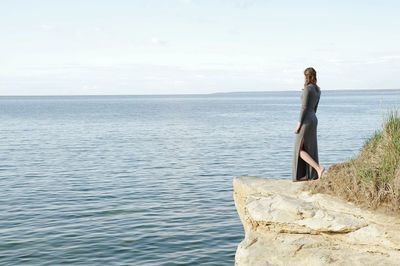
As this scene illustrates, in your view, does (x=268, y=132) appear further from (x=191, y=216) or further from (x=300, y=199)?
(x=300, y=199)

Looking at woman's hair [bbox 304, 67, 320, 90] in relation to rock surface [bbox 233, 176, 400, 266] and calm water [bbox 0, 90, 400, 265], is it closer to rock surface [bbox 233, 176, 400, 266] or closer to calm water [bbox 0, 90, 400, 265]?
calm water [bbox 0, 90, 400, 265]

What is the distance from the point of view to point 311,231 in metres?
10.9

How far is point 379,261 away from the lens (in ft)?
32.1

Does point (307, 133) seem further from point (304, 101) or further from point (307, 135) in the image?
point (304, 101)

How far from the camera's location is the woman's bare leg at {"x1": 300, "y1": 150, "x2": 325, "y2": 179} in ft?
42.0

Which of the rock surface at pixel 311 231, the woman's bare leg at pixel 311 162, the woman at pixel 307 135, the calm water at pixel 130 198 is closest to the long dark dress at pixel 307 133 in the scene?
the woman at pixel 307 135

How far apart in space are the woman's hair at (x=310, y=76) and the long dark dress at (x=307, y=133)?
0.31 feet

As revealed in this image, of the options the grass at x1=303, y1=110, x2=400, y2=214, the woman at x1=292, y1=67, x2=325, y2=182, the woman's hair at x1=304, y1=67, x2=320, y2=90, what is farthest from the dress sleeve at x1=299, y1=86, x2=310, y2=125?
the grass at x1=303, y1=110, x2=400, y2=214

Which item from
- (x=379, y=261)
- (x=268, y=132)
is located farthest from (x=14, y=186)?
(x=268, y=132)

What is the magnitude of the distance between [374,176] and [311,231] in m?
1.62

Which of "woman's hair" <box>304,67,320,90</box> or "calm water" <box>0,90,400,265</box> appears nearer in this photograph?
"woman's hair" <box>304,67,320,90</box>

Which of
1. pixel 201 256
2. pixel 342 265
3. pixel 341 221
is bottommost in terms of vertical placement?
pixel 201 256

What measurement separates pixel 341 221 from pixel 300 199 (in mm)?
1276

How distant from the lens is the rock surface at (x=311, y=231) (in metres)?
10.0
